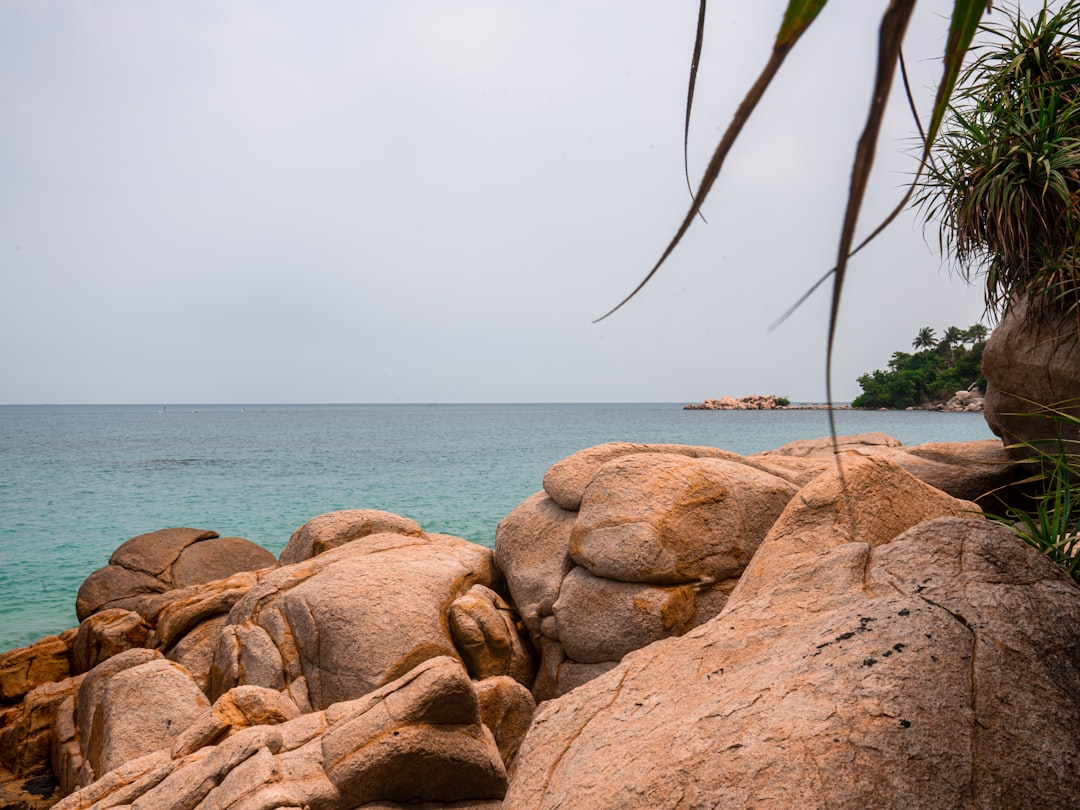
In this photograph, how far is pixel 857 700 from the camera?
2.71 meters

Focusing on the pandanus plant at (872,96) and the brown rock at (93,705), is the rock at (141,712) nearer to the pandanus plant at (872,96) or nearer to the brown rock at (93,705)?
the brown rock at (93,705)

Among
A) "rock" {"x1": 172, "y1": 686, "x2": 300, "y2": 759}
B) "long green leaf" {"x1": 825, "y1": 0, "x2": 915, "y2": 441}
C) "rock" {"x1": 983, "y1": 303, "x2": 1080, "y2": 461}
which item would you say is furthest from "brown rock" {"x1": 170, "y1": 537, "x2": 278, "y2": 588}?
"long green leaf" {"x1": 825, "y1": 0, "x2": 915, "y2": 441}

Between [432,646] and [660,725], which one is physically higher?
[660,725]

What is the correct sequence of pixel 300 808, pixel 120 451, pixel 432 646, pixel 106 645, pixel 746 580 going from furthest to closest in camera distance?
pixel 120 451 < pixel 106 645 < pixel 432 646 < pixel 746 580 < pixel 300 808

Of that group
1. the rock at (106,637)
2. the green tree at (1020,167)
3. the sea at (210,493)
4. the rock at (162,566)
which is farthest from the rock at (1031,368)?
the sea at (210,493)

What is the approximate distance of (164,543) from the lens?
12.7 m

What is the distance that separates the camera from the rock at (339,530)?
29.6 ft

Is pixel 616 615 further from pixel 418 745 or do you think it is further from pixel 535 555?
pixel 418 745

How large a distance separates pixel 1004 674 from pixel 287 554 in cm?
857

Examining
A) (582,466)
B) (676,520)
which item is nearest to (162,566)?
(582,466)

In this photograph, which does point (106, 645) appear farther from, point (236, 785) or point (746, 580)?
point (746, 580)

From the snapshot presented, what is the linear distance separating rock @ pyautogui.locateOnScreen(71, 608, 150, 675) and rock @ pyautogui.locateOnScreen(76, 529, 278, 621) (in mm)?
1838

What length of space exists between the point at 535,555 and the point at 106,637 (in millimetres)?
5573

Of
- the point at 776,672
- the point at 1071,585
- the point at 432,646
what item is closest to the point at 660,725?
the point at 776,672
